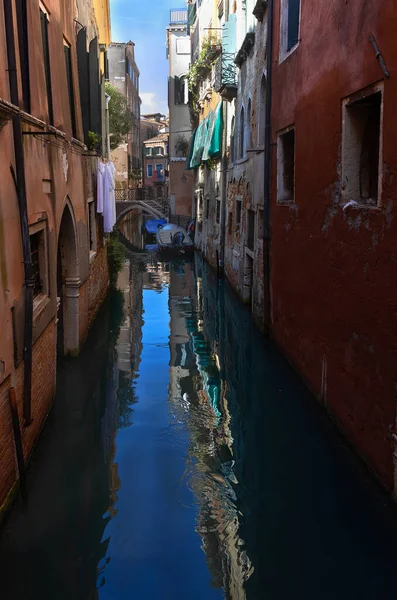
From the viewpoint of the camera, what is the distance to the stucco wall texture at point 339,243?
4.84 m

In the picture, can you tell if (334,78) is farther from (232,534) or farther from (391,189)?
(232,534)

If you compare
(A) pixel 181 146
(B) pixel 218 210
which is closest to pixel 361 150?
(B) pixel 218 210

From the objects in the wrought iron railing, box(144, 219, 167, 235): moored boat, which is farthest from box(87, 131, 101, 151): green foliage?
the wrought iron railing

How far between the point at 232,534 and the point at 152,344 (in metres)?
6.18

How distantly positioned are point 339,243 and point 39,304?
330 cm

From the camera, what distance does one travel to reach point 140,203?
3372cm

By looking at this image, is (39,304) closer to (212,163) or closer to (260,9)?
(260,9)

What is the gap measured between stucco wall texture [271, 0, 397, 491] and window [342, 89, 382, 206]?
0.18m

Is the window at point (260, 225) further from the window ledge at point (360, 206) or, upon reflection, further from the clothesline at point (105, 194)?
the window ledge at point (360, 206)

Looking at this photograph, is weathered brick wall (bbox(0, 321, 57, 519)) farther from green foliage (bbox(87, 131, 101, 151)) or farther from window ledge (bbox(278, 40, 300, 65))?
window ledge (bbox(278, 40, 300, 65))

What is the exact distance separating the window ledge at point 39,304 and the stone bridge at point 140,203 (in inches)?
1009

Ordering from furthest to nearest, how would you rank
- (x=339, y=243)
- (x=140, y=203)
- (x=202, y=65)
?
(x=140, y=203) < (x=202, y=65) < (x=339, y=243)

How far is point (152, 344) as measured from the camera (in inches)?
418

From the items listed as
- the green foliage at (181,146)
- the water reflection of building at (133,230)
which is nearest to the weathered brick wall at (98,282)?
the water reflection of building at (133,230)
